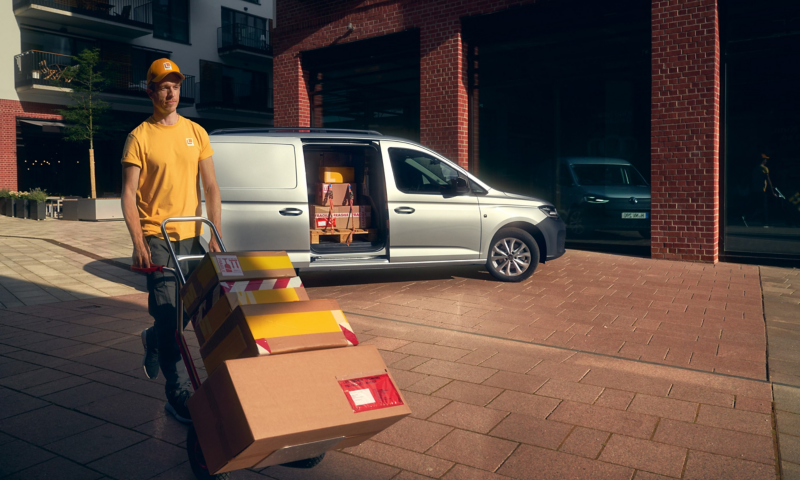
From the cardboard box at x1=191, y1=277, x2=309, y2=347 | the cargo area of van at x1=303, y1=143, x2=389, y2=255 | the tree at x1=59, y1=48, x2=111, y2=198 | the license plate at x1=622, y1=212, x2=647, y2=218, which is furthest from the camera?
the tree at x1=59, y1=48, x2=111, y2=198

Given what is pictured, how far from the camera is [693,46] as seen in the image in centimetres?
975

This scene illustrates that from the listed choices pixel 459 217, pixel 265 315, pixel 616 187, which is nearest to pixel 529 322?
pixel 459 217

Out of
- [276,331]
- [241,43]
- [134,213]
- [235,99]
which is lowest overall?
[276,331]

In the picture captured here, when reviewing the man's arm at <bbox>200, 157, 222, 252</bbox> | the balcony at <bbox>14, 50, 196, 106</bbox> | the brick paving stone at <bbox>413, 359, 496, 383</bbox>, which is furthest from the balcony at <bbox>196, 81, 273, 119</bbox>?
the man's arm at <bbox>200, 157, 222, 252</bbox>

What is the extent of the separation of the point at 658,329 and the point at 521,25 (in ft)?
25.1

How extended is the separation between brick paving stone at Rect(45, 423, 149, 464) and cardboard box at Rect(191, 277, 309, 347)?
91 cm

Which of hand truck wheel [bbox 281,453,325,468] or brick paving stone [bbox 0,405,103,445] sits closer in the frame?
hand truck wheel [bbox 281,453,325,468]

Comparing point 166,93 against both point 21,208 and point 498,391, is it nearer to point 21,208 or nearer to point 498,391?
point 498,391

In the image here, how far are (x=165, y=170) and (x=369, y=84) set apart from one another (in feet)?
36.9

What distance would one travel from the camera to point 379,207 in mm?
8195

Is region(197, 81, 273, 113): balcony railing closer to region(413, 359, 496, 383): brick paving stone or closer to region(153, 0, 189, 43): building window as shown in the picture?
region(153, 0, 189, 43): building window

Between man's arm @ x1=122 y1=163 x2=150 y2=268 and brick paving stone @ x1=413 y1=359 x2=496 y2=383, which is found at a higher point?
man's arm @ x1=122 y1=163 x2=150 y2=268

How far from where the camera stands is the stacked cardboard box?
2.30m

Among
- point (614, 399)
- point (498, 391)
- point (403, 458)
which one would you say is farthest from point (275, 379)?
point (614, 399)
